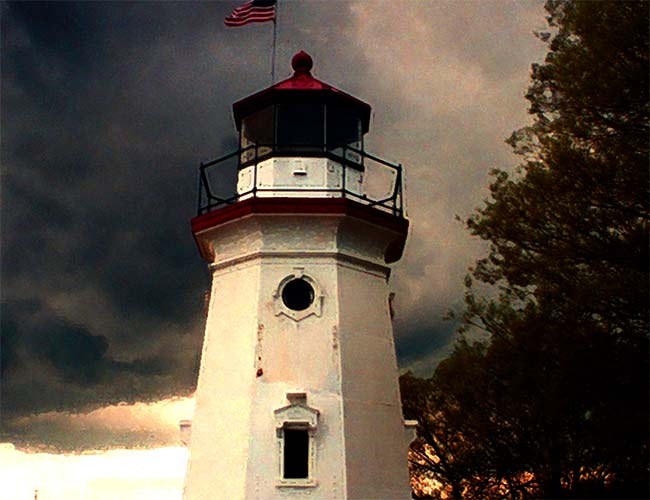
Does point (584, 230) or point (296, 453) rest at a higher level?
point (584, 230)

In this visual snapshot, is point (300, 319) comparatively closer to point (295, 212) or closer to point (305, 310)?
point (305, 310)

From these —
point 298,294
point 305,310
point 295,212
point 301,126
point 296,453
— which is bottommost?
point 296,453

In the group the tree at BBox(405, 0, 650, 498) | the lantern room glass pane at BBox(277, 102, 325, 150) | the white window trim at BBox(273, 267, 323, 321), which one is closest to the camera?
A: the tree at BBox(405, 0, 650, 498)

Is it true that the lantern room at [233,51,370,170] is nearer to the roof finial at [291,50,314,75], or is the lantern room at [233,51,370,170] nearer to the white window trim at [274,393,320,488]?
the roof finial at [291,50,314,75]

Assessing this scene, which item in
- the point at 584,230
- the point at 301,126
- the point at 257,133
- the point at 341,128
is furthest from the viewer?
the point at 257,133

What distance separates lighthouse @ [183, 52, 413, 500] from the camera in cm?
1308

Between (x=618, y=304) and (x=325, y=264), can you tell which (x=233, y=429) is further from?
(x=618, y=304)

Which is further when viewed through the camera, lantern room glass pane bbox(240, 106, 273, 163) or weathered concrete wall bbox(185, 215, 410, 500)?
lantern room glass pane bbox(240, 106, 273, 163)

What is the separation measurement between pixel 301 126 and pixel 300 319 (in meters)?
3.65

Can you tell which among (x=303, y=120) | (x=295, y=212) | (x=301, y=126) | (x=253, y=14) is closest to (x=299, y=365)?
(x=295, y=212)

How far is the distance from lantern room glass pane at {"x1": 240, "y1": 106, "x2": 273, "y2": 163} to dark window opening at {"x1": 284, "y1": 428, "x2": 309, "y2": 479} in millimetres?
5085

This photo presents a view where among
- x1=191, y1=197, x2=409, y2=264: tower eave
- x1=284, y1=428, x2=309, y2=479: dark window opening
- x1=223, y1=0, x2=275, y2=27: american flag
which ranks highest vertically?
x1=223, y1=0, x2=275, y2=27: american flag

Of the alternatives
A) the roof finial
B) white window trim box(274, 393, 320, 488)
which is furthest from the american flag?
white window trim box(274, 393, 320, 488)

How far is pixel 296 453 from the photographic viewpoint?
13.1 metres
